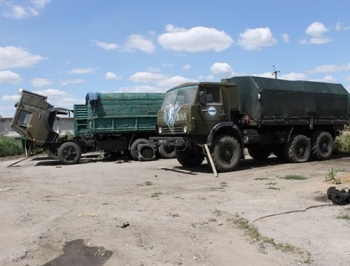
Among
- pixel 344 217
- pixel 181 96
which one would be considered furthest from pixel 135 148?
pixel 344 217

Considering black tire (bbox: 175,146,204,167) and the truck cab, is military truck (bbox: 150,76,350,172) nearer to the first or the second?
black tire (bbox: 175,146,204,167)

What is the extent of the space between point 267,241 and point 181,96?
821cm

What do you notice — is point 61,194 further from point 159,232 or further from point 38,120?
point 38,120

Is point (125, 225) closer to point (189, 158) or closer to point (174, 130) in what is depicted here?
point (174, 130)

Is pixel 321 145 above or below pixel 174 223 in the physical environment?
above

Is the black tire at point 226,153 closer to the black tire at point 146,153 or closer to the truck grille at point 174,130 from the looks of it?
the truck grille at point 174,130

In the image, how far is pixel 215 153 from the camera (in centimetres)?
1291

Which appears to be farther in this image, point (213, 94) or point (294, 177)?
point (213, 94)

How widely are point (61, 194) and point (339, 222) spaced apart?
5.91m

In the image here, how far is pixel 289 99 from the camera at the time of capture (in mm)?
14711

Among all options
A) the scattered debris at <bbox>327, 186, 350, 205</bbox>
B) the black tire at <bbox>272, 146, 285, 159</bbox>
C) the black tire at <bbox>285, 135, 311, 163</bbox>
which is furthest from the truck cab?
the scattered debris at <bbox>327, 186, 350, 205</bbox>

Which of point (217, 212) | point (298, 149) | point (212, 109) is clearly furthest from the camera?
point (298, 149)

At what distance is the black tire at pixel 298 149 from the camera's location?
15016mm

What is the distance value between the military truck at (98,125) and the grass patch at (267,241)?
10745mm
